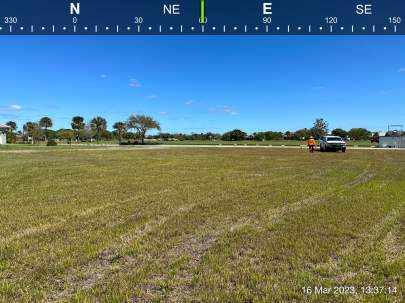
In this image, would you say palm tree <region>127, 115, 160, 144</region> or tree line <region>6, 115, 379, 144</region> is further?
tree line <region>6, 115, 379, 144</region>

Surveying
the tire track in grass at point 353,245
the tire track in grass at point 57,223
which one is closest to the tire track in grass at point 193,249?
the tire track in grass at point 353,245

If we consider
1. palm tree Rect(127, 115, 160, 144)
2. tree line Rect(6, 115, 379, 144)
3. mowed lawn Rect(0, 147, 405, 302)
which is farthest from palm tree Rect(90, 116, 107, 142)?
mowed lawn Rect(0, 147, 405, 302)

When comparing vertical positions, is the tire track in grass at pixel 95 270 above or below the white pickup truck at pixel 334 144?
below

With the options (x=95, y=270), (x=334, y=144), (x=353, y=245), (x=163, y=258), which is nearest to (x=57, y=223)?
(x=95, y=270)

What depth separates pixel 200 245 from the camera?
467cm

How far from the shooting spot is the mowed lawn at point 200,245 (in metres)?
3.37

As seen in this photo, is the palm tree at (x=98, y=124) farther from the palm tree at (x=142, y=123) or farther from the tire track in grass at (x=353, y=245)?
the tire track in grass at (x=353, y=245)

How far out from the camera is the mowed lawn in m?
3.37

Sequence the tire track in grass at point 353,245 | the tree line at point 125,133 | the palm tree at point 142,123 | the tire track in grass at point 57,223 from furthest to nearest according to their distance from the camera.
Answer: the tree line at point 125,133
the palm tree at point 142,123
the tire track in grass at point 57,223
the tire track in grass at point 353,245

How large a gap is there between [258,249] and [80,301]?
2.45 metres

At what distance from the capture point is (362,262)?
3980 millimetres

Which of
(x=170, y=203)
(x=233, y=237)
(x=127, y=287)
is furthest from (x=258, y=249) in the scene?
(x=170, y=203)

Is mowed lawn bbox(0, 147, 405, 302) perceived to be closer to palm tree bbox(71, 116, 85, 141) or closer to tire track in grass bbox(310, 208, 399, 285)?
tire track in grass bbox(310, 208, 399, 285)

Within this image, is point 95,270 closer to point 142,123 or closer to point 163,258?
point 163,258
